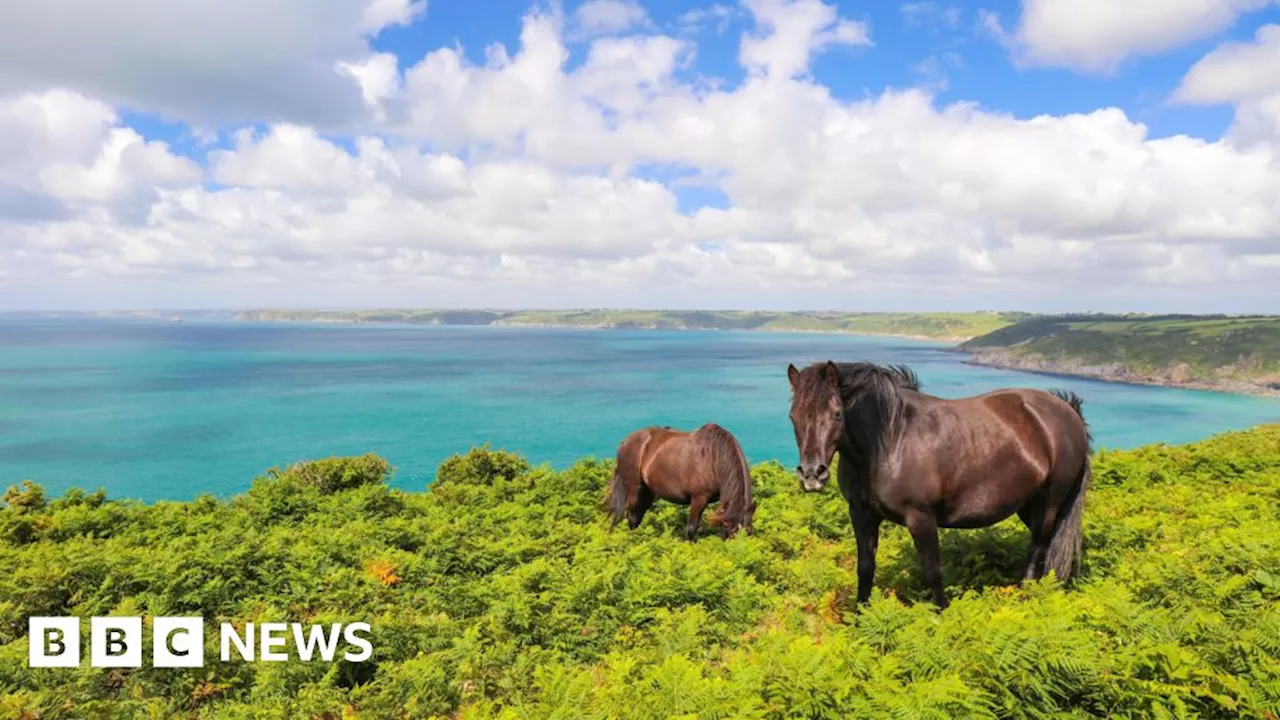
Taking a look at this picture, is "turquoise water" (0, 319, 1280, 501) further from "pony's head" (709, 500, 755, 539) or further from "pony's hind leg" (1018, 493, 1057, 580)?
"pony's hind leg" (1018, 493, 1057, 580)

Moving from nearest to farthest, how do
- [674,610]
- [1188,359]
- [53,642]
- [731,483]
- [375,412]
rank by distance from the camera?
[53,642] → [674,610] → [731,483] → [375,412] → [1188,359]

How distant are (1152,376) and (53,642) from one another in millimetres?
210628

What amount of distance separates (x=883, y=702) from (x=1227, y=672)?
1.92 meters

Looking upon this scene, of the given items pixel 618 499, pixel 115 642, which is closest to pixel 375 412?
pixel 618 499

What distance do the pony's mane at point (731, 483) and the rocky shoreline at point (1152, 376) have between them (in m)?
184

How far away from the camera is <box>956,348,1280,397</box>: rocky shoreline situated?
476 feet

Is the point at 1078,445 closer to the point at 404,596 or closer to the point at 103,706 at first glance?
the point at 404,596

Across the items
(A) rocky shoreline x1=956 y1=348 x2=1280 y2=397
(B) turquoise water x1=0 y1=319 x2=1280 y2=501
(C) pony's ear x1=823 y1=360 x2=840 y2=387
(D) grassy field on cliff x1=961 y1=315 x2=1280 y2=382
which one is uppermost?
(C) pony's ear x1=823 y1=360 x2=840 y2=387

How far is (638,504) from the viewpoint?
1286cm

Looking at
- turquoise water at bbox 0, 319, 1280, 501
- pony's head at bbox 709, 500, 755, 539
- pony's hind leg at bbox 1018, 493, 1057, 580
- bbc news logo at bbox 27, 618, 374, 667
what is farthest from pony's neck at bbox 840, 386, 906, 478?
turquoise water at bbox 0, 319, 1280, 501

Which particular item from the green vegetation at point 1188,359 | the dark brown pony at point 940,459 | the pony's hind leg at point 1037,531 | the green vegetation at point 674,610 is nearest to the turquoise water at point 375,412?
the green vegetation at point 1188,359

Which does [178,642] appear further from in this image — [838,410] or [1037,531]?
[1037,531]

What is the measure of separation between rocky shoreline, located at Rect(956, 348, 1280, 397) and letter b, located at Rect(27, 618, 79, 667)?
193328mm

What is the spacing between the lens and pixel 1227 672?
3.52 meters
